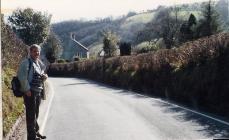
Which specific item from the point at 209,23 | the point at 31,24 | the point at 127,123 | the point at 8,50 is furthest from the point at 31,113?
the point at 31,24

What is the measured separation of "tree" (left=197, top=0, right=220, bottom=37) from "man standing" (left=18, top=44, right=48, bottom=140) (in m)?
44.1

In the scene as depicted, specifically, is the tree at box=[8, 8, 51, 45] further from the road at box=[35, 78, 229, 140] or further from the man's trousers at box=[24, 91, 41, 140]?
the man's trousers at box=[24, 91, 41, 140]

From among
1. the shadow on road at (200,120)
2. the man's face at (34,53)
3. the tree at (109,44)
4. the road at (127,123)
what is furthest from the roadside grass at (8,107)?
the tree at (109,44)

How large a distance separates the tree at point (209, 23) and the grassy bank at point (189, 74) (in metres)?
21.1

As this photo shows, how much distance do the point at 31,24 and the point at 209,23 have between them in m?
22.9

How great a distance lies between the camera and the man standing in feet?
34.3

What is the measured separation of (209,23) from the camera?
56344mm

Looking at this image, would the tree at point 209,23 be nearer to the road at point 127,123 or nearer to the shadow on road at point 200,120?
the road at point 127,123

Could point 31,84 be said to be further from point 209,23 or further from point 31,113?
point 209,23

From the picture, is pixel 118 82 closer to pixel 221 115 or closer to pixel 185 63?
pixel 185 63

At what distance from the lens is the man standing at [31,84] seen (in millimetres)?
10461

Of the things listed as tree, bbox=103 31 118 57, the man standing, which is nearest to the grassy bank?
the man standing

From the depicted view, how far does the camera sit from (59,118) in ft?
51.1

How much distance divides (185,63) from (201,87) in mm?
4213
